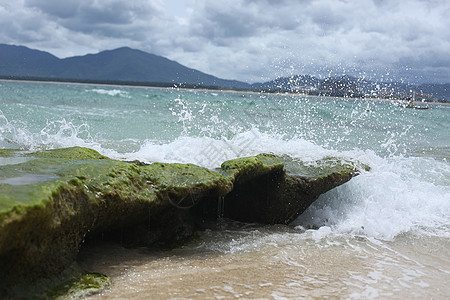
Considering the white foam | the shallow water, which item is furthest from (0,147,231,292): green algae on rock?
the white foam

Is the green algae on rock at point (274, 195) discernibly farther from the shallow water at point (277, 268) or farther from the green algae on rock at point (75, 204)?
the green algae on rock at point (75, 204)

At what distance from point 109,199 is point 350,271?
7.97ft

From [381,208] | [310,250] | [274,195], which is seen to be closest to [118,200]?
[310,250]

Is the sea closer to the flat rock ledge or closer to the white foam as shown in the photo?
the white foam

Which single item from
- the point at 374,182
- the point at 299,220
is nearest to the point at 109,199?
the point at 299,220

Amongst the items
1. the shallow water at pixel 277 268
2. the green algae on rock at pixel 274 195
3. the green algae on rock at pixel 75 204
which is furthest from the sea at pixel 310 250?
the green algae on rock at pixel 75 204

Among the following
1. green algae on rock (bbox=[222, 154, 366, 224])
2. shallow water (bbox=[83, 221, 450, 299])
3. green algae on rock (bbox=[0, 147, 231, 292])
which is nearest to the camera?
green algae on rock (bbox=[0, 147, 231, 292])

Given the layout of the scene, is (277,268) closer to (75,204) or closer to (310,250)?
(310,250)

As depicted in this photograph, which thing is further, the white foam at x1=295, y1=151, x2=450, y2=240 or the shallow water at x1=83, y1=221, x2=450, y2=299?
the white foam at x1=295, y1=151, x2=450, y2=240

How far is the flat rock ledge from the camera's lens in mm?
2592

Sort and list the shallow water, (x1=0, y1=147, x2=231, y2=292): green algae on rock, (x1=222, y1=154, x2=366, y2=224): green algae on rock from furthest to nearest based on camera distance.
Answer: (x1=222, y1=154, x2=366, y2=224): green algae on rock → the shallow water → (x1=0, y1=147, x2=231, y2=292): green algae on rock

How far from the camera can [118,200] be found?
345cm

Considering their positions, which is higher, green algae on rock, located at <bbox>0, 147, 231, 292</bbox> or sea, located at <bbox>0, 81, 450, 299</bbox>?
green algae on rock, located at <bbox>0, 147, 231, 292</bbox>

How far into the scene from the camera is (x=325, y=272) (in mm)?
3748
